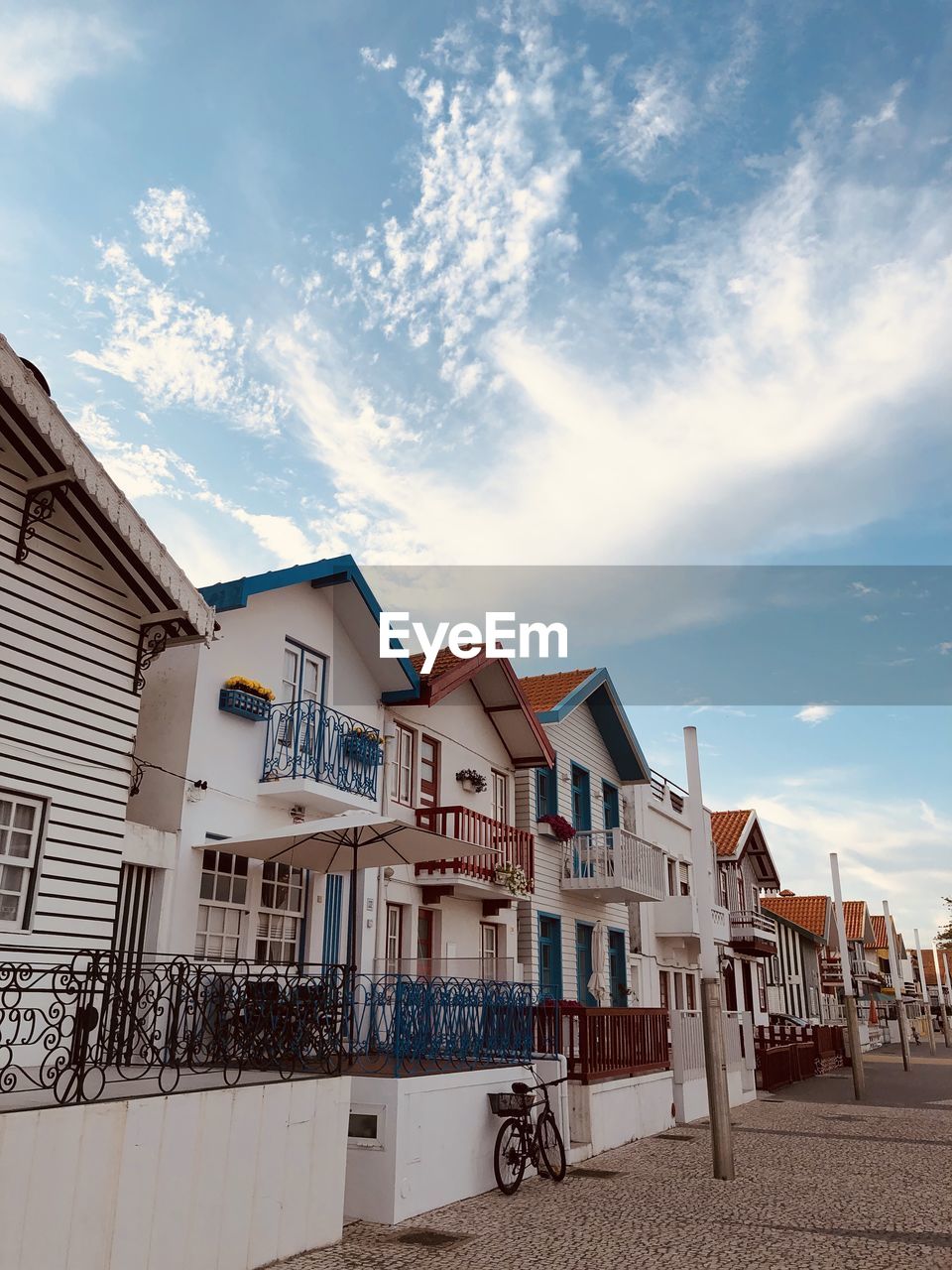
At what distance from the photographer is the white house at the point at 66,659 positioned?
9.50 m

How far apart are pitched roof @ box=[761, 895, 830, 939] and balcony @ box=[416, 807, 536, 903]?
34.0 meters

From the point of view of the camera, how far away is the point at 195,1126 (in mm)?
7449

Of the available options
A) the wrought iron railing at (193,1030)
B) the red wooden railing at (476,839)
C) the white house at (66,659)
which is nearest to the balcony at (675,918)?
the red wooden railing at (476,839)

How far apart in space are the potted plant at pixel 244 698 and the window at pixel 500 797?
792cm

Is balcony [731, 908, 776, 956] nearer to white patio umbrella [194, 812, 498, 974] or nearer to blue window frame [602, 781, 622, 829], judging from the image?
blue window frame [602, 781, 622, 829]

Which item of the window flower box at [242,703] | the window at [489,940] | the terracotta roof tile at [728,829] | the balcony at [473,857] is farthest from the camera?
the terracotta roof tile at [728,829]

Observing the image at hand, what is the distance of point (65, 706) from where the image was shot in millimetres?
10070

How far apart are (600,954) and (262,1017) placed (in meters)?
14.8

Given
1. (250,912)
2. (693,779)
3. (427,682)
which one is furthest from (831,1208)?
(427,682)

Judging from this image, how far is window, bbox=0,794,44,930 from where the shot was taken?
9.40 metres

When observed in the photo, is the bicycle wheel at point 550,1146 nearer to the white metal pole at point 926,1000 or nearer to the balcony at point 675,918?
the balcony at point 675,918

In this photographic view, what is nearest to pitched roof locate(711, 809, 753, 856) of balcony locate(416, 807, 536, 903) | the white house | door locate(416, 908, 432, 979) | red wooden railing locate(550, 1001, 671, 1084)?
balcony locate(416, 807, 536, 903)

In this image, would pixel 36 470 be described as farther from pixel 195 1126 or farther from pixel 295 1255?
pixel 295 1255

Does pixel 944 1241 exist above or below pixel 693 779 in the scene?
below
